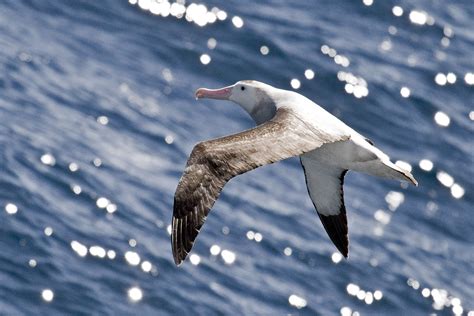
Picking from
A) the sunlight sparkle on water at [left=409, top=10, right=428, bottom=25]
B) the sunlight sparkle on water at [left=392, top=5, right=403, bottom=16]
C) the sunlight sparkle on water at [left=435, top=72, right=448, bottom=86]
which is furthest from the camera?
the sunlight sparkle on water at [left=409, top=10, right=428, bottom=25]

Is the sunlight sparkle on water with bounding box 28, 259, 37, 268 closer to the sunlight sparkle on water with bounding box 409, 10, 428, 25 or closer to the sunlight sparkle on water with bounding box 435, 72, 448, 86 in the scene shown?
the sunlight sparkle on water with bounding box 435, 72, 448, 86

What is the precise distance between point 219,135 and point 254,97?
960cm

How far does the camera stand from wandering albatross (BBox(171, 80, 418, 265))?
39.0ft

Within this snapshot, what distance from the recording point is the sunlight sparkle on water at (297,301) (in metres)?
21.3

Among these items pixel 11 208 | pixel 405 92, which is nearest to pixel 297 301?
pixel 11 208

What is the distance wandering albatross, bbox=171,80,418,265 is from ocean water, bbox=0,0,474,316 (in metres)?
4.71

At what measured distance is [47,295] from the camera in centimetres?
1858

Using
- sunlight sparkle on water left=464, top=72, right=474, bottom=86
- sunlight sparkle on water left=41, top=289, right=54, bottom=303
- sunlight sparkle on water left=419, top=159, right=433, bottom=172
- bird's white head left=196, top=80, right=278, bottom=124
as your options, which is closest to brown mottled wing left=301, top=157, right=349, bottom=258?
bird's white head left=196, top=80, right=278, bottom=124

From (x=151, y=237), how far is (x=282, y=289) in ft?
7.97

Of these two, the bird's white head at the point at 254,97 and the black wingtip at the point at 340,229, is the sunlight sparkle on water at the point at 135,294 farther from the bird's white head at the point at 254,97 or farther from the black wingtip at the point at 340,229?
the bird's white head at the point at 254,97

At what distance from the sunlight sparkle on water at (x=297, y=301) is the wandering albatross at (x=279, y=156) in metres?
5.56

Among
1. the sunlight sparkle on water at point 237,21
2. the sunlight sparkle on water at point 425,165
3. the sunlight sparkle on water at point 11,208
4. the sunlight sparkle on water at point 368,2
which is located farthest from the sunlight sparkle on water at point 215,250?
the sunlight sparkle on water at point 368,2

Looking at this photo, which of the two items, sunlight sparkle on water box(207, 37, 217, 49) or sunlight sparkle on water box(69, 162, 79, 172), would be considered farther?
sunlight sparkle on water box(207, 37, 217, 49)

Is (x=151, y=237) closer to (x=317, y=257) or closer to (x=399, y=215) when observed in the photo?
(x=317, y=257)
